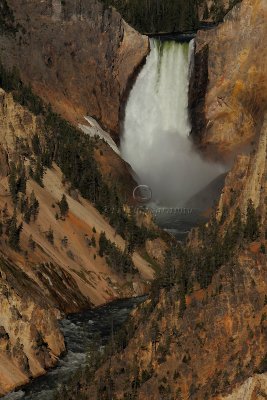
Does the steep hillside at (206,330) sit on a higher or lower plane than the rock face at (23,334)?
higher

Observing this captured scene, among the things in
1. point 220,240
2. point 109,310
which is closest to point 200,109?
point 109,310

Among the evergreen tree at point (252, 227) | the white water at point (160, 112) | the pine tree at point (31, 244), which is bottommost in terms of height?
the white water at point (160, 112)

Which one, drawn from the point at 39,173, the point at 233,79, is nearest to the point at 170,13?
the point at 233,79

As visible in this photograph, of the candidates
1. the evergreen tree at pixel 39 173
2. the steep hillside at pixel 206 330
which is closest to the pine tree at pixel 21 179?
the evergreen tree at pixel 39 173

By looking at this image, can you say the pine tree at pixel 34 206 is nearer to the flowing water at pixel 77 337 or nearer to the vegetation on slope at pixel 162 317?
the flowing water at pixel 77 337

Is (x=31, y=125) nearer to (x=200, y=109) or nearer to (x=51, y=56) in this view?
(x=51, y=56)

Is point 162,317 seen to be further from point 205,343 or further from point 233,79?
point 233,79

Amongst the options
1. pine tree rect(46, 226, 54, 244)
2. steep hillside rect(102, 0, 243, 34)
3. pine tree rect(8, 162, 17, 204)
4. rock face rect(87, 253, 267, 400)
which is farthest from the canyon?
steep hillside rect(102, 0, 243, 34)
